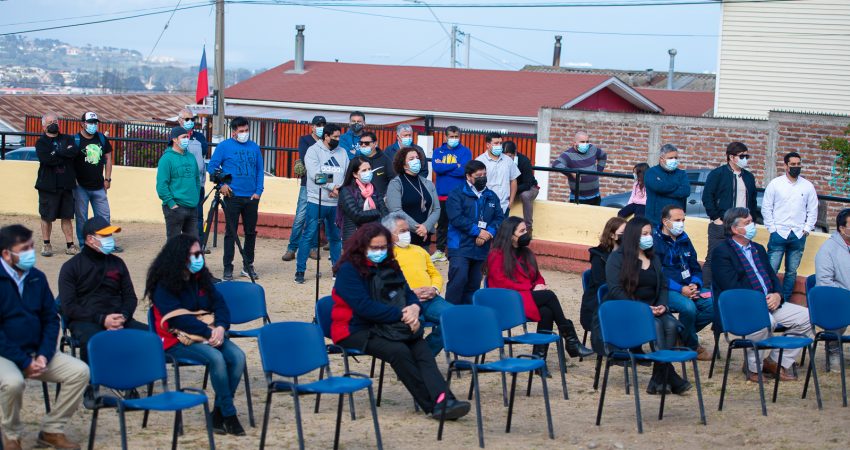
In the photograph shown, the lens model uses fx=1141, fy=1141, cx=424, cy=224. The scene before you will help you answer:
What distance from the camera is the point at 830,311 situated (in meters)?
9.48

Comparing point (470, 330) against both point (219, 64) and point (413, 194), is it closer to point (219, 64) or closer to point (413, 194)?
point (413, 194)

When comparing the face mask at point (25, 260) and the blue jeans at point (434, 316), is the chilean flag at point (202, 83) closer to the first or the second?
the blue jeans at point (434, 316)

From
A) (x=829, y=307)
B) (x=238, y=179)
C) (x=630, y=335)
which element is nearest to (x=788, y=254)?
(x=829, y=307)

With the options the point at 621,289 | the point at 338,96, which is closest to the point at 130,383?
the point at 621,289

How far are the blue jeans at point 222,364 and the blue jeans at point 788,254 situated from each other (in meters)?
6.58

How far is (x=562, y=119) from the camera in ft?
88.5

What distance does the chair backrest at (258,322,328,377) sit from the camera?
743cm

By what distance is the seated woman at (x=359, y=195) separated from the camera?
38.6 feet

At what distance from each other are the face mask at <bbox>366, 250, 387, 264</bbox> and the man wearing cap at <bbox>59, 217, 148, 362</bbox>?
69.8 inches

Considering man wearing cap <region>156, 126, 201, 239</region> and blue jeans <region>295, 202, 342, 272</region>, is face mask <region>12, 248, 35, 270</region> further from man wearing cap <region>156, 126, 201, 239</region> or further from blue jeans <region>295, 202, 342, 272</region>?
blue jeans <region>295, 202, 342, 272</region>

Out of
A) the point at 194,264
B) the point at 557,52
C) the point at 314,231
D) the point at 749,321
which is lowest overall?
the point at 749,321

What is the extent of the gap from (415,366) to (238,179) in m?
5.44

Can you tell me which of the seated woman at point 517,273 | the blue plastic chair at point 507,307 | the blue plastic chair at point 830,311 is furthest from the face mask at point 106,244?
the blue plastic chair at point 830,311

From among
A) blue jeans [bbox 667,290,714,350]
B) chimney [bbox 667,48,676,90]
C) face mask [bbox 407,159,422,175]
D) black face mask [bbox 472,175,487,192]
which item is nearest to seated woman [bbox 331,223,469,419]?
blue jeans [bbox 667,290,714,350]
